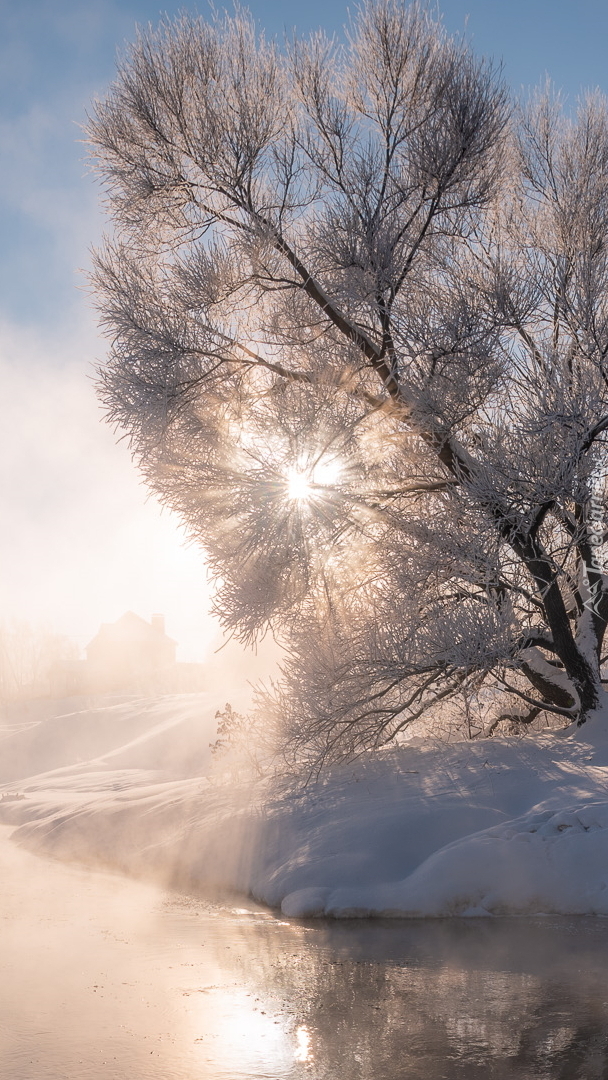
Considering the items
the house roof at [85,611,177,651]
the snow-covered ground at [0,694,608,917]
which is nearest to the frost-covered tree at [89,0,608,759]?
the snow-covered ground at [0,694,608,917]

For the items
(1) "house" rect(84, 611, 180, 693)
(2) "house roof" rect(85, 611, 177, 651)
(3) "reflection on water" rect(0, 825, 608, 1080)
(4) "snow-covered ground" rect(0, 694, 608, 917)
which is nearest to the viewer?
(3) "reflection on water" rect(0, 825, 608, 1080)

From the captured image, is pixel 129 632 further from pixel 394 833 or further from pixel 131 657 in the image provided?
pixel 394 833

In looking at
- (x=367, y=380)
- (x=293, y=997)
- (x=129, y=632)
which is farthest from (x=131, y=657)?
(x=293, y=997)

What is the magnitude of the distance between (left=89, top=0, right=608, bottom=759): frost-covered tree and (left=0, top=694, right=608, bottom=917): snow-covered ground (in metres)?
0.67

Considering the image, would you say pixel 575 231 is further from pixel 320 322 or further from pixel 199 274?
pixel 199 274

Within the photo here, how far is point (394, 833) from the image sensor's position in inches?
300

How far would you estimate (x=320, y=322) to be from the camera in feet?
32.3

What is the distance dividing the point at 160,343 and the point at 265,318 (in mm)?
1797

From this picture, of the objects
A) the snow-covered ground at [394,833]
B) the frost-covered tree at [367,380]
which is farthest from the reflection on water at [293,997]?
the frost-covered tree at [367,380]

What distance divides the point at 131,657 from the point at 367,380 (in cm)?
5842

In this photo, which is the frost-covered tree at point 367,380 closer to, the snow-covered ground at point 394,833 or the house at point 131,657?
the snow-covered ground at point 394,833

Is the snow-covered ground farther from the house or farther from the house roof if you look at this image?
the house roof

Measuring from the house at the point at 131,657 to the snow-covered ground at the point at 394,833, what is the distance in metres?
49.4

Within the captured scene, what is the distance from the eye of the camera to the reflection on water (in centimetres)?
405
